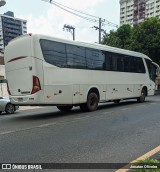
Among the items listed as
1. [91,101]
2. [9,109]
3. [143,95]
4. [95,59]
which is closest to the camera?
[91,101]

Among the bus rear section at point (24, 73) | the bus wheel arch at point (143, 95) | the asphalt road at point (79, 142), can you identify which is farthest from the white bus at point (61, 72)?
the bus wheel arch at point (143, 95)

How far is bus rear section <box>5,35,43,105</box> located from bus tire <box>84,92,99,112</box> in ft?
10.3

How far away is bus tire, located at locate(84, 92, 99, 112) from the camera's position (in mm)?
13492

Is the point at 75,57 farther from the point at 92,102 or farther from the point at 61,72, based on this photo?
the point at 92,102

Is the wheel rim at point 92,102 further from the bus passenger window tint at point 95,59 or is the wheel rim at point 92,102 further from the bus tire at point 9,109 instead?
the bus tire at point 9,109

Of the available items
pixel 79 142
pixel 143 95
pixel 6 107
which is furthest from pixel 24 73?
pixel 143 95

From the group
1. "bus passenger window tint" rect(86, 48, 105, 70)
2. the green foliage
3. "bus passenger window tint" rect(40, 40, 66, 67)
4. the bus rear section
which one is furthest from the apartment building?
the bus rear section

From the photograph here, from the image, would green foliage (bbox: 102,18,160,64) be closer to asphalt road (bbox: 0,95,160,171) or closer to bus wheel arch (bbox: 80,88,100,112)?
bus wheel arch (bbox: 80,88,100,112)

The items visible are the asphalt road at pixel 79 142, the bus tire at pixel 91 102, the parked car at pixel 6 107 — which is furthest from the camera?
the parked car at pixel 6 107

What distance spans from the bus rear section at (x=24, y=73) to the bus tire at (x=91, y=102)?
315 cm

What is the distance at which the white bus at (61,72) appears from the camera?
11.0 meters

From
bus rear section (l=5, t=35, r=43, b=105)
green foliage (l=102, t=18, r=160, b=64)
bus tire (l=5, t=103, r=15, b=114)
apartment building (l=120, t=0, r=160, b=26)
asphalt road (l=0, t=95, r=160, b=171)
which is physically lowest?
bus tire (l=5, t=103, r=15, b=114)

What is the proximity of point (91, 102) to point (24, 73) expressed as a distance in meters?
3.98

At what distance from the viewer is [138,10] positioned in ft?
458
